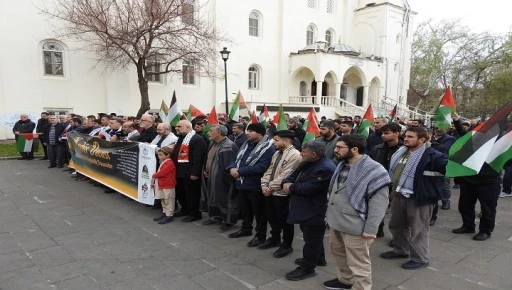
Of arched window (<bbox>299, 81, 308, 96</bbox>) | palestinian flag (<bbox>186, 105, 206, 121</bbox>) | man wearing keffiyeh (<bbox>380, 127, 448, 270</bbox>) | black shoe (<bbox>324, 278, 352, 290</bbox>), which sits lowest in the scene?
black shoe (<bbox>324, 278, 352, 290</bbox>)

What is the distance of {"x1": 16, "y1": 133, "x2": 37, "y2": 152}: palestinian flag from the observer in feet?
40.6

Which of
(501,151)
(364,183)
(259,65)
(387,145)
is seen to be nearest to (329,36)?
(259,65)

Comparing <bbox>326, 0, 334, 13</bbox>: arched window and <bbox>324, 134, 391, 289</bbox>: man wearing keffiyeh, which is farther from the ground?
<bbox>326, 0, 334, 13</bbox>: arched window

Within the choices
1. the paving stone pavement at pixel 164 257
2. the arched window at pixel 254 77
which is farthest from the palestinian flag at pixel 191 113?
the arched window at pixel 254 77

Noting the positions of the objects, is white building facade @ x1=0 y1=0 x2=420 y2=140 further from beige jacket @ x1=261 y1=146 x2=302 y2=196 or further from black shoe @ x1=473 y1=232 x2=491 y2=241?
black shoe @ x1=473 y1=232 x2=491 y2=241

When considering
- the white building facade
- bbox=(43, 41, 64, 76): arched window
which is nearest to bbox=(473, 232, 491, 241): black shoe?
the white building facade

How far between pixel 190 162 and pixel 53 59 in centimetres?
1731

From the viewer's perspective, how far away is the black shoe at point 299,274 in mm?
3937

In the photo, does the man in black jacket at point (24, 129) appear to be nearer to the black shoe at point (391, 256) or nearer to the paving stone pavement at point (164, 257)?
the paving stone pavement at point (164, 257)

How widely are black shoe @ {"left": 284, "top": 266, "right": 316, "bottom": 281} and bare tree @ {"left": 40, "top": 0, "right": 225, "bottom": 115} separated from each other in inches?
628

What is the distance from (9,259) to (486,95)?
39.8 m

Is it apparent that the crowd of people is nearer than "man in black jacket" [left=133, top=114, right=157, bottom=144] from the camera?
Yes

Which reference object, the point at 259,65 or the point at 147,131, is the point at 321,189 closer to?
the point at 147,131

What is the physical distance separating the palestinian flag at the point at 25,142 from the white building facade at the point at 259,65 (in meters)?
7.20
